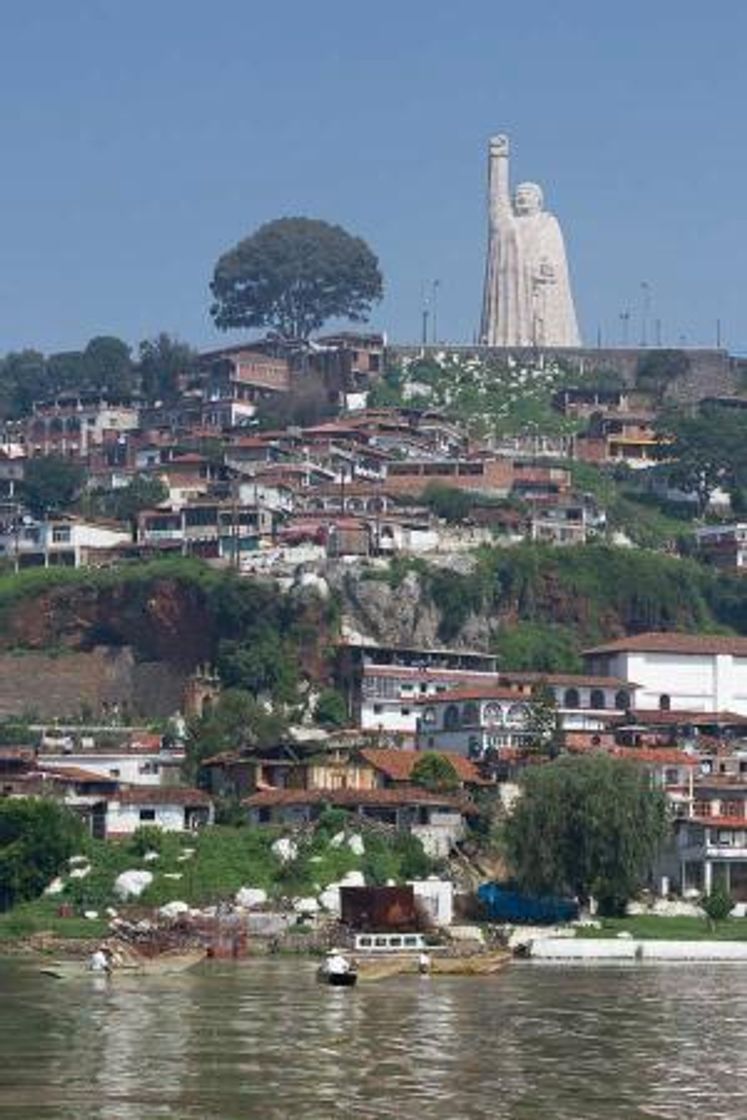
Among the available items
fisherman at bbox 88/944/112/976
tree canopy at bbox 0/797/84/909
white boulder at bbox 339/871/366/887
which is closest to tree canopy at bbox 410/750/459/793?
white boulder at bbox 339/871/366/887

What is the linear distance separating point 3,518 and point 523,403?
93.1 ft

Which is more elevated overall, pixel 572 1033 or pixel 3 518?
pixel 3 518

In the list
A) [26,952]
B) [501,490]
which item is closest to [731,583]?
[501,490]

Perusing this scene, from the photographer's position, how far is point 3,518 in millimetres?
115500

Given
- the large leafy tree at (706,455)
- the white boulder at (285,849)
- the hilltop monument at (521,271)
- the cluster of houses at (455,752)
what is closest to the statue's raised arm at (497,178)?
the hilltop monument at (521,271)

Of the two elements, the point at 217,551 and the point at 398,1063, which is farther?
the point at 217,551

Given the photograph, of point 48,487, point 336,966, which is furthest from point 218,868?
point 48,487

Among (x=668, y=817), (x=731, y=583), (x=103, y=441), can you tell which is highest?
(x=103, y=441)

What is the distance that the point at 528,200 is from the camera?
148750 millimetres

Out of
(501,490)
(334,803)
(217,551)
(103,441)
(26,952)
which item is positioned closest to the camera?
(26,952)

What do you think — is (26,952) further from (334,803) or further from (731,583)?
(731,583)

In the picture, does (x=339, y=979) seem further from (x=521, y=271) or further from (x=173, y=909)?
(x=521, y=271)

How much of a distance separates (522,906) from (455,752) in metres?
16.7

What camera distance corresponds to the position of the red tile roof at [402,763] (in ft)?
276
